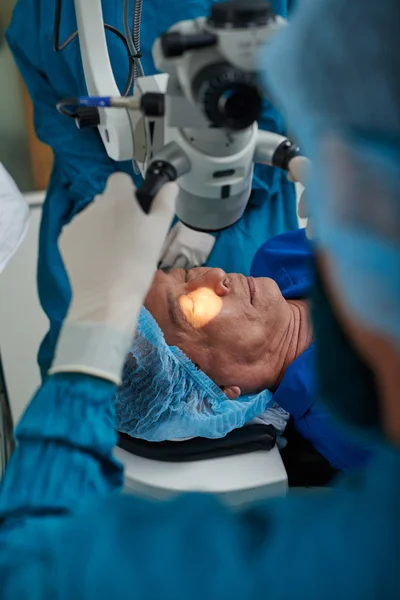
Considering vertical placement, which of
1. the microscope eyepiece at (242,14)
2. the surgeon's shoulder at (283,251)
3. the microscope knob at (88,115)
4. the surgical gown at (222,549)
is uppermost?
the microscope eyepiece at (242,14)

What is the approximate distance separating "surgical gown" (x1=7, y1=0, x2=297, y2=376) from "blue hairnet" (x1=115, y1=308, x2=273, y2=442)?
0.45m

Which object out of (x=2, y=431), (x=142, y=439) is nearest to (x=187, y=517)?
(x=142, y=439)

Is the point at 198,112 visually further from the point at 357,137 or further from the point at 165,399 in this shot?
the point at 165,399

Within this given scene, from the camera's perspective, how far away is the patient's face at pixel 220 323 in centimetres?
138

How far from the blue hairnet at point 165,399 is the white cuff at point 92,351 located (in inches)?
18.4

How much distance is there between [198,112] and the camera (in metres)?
0.73

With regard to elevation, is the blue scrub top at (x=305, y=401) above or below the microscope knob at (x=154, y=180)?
below

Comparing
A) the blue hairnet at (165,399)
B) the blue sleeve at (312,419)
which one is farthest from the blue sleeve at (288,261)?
the blue hairnet at (165,399)

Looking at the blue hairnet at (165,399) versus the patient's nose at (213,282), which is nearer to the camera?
the blue hairnet at (165,399)

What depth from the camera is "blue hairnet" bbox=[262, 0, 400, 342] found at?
1.52 ft

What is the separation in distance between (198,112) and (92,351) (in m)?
0.33

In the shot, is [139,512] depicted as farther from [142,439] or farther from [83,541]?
[142,439]

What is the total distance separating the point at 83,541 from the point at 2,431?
60.6 inches

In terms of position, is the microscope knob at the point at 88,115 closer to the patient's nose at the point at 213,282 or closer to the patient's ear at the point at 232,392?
the patient's nose at the point at 213,282
